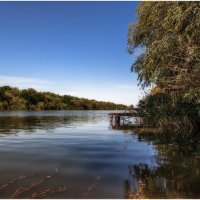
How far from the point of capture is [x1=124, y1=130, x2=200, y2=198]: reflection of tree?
9.37 m

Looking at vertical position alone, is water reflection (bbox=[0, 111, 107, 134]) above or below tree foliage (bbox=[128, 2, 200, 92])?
below

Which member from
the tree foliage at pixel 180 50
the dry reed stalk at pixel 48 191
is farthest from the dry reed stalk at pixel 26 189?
the tree foliage at pixel 180 50

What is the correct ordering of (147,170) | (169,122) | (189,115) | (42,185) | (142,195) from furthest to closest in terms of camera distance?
(169,122)
(189,115)
(147,170)
(42,185)
(142,195)

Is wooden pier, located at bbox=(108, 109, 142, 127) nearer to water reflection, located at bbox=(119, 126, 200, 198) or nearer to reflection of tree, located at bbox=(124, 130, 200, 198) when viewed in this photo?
water reflection, located at bbox=(119, 126, 200, 198)

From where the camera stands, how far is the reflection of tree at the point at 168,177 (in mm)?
9367

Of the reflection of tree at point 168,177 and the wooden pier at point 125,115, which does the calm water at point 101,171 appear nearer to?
the reflection of tree at point 168,177

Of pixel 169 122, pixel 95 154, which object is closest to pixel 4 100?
pixel 169 122

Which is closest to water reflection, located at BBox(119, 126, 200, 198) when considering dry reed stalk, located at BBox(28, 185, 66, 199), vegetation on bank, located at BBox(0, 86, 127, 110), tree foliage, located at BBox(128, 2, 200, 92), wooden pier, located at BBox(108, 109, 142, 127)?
dry reed stalk, located at BBox(28, 185, 66, 199)

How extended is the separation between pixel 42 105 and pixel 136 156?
12942 centimetres

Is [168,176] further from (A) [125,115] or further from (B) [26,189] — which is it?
(A) [125,115]

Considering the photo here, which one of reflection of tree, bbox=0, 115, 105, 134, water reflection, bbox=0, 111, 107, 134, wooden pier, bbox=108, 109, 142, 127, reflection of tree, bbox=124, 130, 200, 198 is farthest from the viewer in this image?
wooden pier, bbox=108, 109, 142, 127

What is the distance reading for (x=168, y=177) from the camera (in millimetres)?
11273

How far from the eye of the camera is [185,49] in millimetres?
13875

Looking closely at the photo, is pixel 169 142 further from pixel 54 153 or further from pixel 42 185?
pixel 42 185
